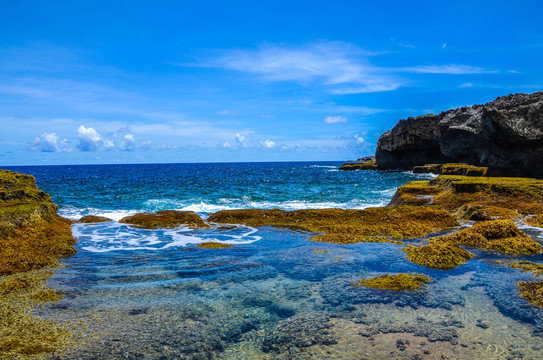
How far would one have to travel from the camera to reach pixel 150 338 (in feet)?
20.0

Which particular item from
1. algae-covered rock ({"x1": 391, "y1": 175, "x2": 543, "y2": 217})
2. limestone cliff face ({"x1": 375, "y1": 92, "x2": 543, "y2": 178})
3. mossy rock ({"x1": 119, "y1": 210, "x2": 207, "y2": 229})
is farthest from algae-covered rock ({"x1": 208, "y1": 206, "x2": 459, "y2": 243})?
limestone cliff face ({"x1": 375, "y1": 92, "x2": 543, "y2": 178})

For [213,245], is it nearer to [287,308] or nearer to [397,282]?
[287,308]

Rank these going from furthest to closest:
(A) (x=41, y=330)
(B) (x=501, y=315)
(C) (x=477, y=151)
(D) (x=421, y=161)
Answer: (D) (x=421, y=161), (C) (x=477, y=151), (B) (x=501, y=315), (A) (x=41, y=330)

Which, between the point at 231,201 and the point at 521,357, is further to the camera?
the point at 231,201

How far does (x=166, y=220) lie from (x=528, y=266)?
16339 mm

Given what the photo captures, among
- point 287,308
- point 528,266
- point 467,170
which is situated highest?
point 467,170

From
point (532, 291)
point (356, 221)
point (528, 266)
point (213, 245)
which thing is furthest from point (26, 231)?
point (528, 266)

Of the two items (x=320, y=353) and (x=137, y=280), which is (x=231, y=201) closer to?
(x=137, y=280)

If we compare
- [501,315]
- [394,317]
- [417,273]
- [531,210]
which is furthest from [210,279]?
[531,210]

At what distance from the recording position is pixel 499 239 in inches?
488

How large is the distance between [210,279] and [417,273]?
586 cm

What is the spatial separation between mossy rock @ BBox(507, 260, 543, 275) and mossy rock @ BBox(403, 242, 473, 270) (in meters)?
1.24

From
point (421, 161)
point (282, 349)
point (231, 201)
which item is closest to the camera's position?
point (282, 349)

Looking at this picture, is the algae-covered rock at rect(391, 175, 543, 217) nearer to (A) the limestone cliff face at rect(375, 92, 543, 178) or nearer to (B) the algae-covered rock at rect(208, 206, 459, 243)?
(B) the algae-covered rock at rect(208, 206, 459, 243)
